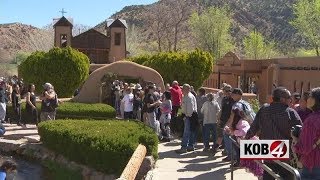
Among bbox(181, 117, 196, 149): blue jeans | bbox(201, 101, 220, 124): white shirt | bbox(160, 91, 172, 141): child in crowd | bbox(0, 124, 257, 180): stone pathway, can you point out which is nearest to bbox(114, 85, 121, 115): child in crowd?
bbox(160, 91, 172, 141): child in crowd

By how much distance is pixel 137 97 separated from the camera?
17.6 metres

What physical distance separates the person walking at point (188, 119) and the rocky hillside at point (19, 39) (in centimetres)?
9856

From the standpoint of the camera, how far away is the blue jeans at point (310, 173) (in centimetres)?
600

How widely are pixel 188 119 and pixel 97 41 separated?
2001 inches

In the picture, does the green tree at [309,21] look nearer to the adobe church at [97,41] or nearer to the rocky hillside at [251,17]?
the adobe church at [97,41]

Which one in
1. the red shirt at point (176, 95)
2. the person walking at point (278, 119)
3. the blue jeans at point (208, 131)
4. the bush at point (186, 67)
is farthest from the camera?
the bush at point (186, 67)

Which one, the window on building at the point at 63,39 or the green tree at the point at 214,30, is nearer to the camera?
the window on building at the point at 63,39

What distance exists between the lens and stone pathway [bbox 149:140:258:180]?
401 inches

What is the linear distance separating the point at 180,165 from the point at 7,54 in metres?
115

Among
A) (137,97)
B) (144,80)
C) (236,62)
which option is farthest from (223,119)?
(236,62)

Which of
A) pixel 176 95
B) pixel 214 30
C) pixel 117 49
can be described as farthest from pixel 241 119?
pixel 214 30

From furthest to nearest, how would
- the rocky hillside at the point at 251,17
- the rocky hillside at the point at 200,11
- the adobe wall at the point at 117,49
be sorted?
the rocky hillside at the point at 251,17 → the rocky hillside at the point at 200,11 → the adobe wall at the point at 117,49

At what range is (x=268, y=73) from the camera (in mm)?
31484

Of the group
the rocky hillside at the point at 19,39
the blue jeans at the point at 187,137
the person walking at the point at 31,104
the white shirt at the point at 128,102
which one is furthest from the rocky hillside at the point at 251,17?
the blue jeans at the point at 187,137
